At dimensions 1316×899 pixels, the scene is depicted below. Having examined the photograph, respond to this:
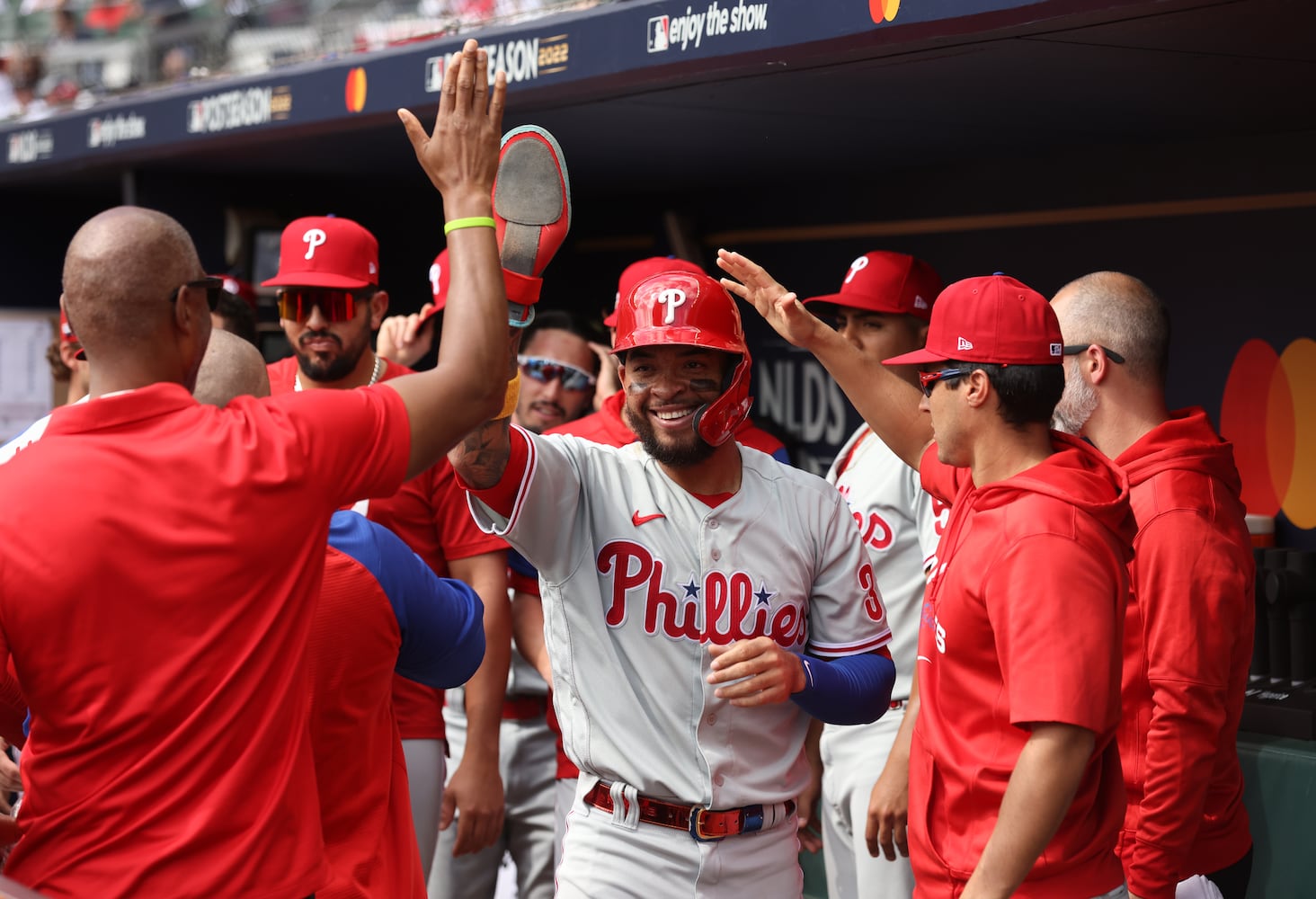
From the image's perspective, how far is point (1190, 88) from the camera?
3354 millimetres

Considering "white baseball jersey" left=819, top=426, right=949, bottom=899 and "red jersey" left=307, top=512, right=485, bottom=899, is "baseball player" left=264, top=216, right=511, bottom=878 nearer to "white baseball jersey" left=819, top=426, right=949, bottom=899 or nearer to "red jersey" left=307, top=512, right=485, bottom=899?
"white baseball jersey" left=819, top=426, right=949, bottom=899

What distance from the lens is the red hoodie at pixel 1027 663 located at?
6.84ft

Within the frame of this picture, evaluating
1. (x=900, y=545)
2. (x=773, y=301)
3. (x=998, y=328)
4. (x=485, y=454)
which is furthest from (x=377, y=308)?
(x=998, y=328)

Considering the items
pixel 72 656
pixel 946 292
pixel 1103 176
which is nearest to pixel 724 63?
pixel 946 292

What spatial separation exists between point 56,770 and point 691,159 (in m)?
3.57

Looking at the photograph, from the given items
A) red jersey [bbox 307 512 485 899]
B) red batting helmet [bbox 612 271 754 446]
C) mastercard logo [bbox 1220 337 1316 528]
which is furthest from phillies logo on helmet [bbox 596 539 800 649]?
mastercard logo [bbox 1220 337 1316 528]

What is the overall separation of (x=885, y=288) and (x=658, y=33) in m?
0.91

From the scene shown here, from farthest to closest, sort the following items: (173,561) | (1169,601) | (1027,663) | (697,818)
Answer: (1169,601)
(697,818)
(1027,663)
(173,561)

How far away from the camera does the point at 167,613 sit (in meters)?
1.62

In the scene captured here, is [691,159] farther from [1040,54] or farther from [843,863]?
A: [843,863]

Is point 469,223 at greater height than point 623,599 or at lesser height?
greater

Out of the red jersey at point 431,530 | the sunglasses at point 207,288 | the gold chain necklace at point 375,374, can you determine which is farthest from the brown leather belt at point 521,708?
the sunglasses at point 207,288

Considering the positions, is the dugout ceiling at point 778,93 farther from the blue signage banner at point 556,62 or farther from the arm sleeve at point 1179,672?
the arm sleeve at point 1179,672

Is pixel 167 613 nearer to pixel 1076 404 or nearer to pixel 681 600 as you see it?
pixel 681 600
